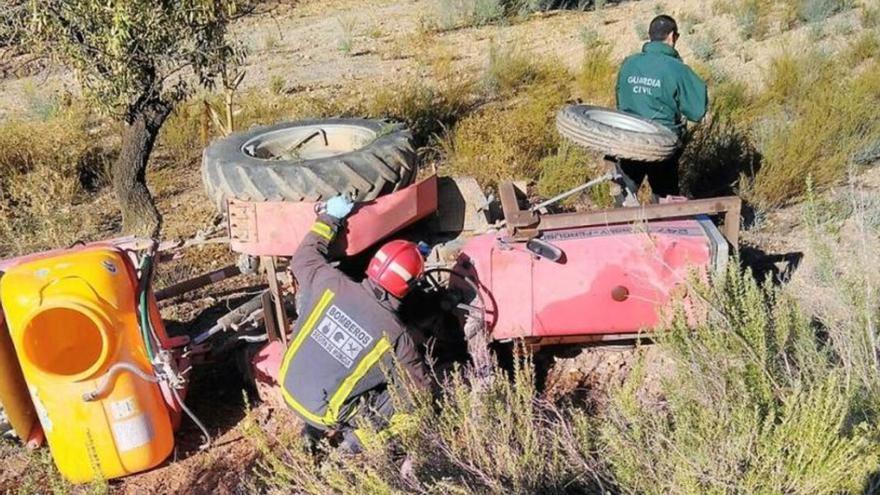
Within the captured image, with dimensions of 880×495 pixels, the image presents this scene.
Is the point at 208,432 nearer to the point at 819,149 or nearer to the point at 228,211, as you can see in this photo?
the point at 228,211

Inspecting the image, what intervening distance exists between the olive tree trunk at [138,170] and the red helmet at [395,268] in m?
3.51

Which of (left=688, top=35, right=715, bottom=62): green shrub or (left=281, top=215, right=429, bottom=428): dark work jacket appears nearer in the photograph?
(left=281, top=215, right=429, bottom=428): dark work jacket

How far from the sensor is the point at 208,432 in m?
4.37

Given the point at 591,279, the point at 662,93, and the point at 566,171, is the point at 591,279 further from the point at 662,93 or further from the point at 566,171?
the point at 566,171

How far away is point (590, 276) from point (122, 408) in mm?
2170

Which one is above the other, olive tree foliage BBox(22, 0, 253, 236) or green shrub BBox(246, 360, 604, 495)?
olive tree foliage BBox(22, 0, 253, 236)

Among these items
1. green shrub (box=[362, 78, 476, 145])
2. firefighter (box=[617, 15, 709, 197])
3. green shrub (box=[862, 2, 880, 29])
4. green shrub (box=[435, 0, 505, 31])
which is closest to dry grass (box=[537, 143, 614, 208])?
firefighter (box=[617, 15, 709, 197])

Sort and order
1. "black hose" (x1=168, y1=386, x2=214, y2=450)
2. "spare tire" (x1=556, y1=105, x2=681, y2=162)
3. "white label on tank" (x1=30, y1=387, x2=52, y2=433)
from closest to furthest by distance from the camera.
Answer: "white label on tank" (x1=30, y1=387, x2=52, y2=433), "black hose" (x1=168, y1=386, x2=214, y2=450), "spare tire" (x1=556, y1=105, x2=681, y2=162)

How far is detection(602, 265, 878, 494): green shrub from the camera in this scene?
8.57ft

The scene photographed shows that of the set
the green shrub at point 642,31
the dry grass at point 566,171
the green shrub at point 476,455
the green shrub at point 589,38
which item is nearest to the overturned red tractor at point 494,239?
the green shrub at point 476,455

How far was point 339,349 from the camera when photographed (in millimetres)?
3678

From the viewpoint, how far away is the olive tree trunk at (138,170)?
6.71 m

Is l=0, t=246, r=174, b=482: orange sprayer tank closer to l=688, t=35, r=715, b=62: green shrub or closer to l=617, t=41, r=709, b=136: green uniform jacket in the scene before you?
l=617, t=41, r=709, b=136: green uniform jacket

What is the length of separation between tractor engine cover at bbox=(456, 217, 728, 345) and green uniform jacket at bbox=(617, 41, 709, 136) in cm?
161
